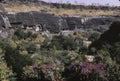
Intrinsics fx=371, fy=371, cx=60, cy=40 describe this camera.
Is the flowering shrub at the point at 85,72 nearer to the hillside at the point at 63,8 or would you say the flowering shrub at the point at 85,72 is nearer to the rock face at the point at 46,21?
the rock face at the point at 46,21

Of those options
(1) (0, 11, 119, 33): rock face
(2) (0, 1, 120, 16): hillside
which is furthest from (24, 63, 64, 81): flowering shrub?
(2) (0, 1, 120, 16): hillside

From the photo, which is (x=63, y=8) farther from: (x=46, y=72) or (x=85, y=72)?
(x=85, y=72)

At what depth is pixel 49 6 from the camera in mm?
106250

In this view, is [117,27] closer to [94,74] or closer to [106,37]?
[106,37]

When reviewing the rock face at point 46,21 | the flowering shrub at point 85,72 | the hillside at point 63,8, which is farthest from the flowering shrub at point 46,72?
the hillside at point 63,8

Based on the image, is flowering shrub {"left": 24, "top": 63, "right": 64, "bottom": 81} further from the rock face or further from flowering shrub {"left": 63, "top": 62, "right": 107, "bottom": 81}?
the rock face

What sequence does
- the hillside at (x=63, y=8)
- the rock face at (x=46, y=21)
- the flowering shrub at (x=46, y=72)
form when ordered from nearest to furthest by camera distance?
the flowering shrub at (x=46, y=72), the rock face at (x=46, y=21), the hillside at (x=63, y=8)

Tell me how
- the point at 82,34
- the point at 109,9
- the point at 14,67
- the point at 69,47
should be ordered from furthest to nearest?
1. the point at 109,9
2. the point at 82,34
3. the point at 69,47
4. the point at 14,67

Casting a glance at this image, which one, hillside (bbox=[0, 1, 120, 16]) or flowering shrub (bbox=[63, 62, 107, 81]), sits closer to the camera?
flowering shrub (bbox=[63, 62, 107, 81])

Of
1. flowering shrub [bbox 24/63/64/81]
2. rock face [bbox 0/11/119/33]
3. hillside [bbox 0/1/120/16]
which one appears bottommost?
hillside [bbox 0/1/120/16]

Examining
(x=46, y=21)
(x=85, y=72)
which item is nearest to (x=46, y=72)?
(x=85, y=72)

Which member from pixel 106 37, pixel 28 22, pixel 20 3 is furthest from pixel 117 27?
pixel 20 3

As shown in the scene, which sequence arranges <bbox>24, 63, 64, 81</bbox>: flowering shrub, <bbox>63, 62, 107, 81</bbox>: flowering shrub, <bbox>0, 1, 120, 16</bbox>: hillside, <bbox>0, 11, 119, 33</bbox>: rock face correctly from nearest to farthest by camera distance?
<bbox>63, 62, 107, 81</bbox>: flowering shrub
<bbox>24, 63, 64, 81</bbox>: flowering shrub
<bbox>0, 11, 119, 33</bbox>: rock face
<bbox>0, 1, 120, 16</bbox>: hillside

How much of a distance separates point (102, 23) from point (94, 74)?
56313 mm
